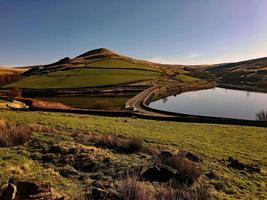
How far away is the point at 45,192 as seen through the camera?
705cm

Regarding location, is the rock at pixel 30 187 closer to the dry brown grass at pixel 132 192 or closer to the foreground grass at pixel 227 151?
the dry brown grass at pixel 132 192

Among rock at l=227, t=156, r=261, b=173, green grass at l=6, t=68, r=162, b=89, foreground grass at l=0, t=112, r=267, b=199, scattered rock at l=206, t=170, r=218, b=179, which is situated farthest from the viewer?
green grass at l=6, t=68, r=162, b=89

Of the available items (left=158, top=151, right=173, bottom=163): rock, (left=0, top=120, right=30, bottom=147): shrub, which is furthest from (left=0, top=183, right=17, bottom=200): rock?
(left=0, top=120, right=30, bottom=147): shrub

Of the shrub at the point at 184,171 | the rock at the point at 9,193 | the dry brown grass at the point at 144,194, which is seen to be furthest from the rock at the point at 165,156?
the rock at the point at 9,193

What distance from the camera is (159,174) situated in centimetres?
1032

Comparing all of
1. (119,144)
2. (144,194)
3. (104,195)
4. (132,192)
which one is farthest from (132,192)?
(119,144)

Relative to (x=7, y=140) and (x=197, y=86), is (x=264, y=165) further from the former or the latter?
(x=197, y=86)

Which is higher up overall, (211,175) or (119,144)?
(119,144)

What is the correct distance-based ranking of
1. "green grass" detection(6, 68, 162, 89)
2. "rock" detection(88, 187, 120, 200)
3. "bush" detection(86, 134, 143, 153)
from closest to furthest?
"rock" detection(88, 187, 120, 200), "bush" detection(86, 134, 143, 153), "green grass" detection(6, 68, 162, 89)

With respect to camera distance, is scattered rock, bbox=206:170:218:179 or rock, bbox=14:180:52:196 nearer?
rock, bbox=14:180:52:196

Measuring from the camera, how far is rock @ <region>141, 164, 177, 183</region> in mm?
10070

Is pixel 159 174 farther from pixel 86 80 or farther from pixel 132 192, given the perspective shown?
pixel 86 80

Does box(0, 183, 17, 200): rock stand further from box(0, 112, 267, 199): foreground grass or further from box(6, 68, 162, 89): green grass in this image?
box(6, 68, 162, 89): green grass

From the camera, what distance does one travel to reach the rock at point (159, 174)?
1007cm
